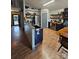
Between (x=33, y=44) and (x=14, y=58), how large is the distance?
1823 millimetres

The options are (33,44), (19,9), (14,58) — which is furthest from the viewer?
(19,9)

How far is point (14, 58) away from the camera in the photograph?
477 cm
